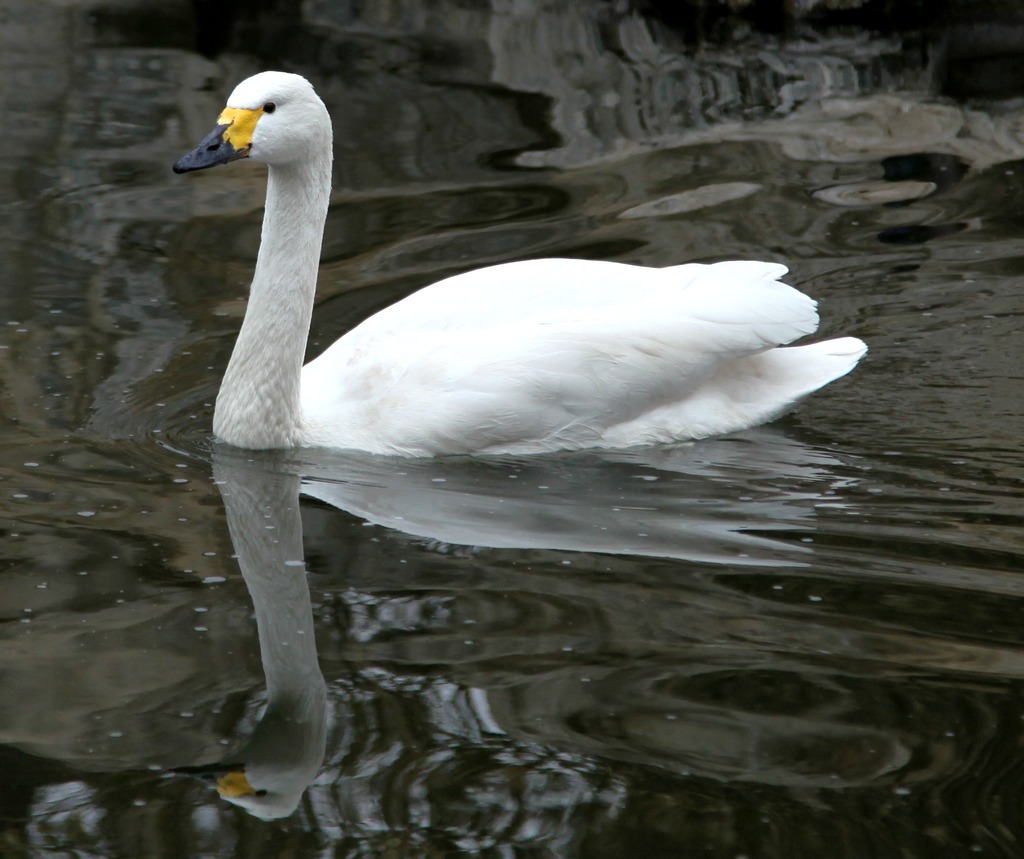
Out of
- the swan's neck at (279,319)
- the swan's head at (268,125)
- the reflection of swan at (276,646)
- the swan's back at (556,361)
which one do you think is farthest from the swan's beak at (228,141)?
the reflection of swan at (276,646)

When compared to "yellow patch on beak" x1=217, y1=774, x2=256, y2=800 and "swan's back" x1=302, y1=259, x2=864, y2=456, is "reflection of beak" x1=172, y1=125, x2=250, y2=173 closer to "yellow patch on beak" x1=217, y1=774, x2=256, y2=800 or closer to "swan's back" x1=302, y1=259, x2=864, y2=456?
"swan's back" x1=302, y1=259, x2=864, y2=456

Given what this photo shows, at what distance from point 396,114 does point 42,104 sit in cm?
249

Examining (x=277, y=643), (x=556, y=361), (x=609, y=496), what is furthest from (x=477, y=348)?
(x=277, y=643)

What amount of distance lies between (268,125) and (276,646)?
222 cm

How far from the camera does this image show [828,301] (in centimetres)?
841

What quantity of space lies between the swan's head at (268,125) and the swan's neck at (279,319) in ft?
0.43

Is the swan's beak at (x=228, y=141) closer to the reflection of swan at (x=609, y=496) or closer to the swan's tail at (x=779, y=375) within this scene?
the reflection of swan at (x=609, y=496)

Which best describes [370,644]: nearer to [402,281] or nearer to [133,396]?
[133,396]

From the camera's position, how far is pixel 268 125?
20.3ft

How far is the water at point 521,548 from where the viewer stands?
411 centimetres

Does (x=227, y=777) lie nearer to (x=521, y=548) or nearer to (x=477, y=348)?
(x=521, y=548)

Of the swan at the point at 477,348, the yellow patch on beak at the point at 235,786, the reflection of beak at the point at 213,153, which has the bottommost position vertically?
the yellow patch on beak at the point at 235,786

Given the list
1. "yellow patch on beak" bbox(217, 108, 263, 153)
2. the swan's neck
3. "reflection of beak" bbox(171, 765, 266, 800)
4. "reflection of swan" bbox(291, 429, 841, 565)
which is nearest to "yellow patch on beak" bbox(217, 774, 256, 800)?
"reflection of beak" bbox(171, 765, 266, 800)

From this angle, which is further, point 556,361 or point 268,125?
point 556,361
